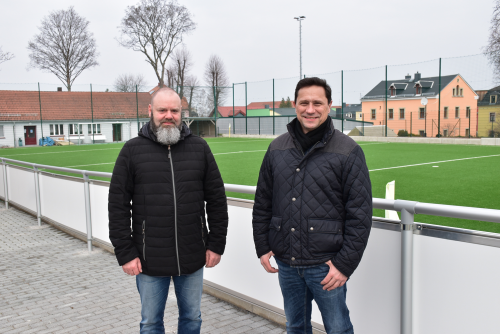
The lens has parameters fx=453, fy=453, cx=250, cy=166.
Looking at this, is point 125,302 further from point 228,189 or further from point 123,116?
point 123,116

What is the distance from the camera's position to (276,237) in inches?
103

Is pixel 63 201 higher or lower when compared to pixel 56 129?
lower

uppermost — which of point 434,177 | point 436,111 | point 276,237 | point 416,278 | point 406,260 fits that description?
point 436,111

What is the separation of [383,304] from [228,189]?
1803mm

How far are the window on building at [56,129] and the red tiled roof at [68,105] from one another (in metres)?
0.79

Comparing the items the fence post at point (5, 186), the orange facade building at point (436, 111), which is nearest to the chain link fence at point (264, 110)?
the orange facade building at point (436, 111)

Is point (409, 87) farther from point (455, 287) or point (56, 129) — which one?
point (455, 287)

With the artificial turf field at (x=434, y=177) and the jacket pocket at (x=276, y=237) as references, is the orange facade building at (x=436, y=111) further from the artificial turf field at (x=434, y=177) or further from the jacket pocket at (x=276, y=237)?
the jacket pocket at (x=276, y=237)

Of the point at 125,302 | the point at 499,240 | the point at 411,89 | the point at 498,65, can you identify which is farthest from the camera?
the point at 411,89

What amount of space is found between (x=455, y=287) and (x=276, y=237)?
3.28 feet

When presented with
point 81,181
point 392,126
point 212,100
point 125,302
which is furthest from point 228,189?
point 212,100

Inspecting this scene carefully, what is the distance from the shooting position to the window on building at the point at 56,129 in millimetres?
44438

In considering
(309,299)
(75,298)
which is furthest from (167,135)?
(75,298)

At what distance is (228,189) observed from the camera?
4180mm
